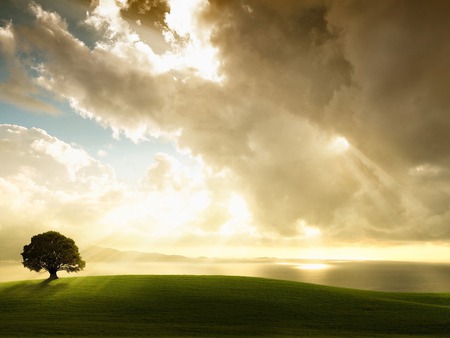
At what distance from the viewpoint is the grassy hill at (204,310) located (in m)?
36.2

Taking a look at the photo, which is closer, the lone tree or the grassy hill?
the grassy hill

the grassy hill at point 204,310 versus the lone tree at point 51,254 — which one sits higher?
the lone tree at point 51,254

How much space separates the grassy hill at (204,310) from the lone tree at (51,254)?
3.86 m

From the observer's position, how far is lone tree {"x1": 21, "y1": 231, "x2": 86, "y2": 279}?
62.4m

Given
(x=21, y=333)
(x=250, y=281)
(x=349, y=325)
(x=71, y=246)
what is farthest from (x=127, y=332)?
(x=71, y=246)

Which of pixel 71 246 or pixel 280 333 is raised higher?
pixel 71 246

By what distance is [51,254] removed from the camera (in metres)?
62.6

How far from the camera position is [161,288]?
54688mm

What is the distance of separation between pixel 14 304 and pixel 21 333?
51.9 ft

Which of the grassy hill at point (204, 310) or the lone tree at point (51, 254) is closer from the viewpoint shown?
the grassy hill at point (204, 310)

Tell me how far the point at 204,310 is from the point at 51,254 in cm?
3436

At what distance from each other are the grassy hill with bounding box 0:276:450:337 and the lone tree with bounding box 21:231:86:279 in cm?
386

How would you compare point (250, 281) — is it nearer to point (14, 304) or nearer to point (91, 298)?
point (91, 298)

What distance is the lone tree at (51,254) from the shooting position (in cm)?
6238
